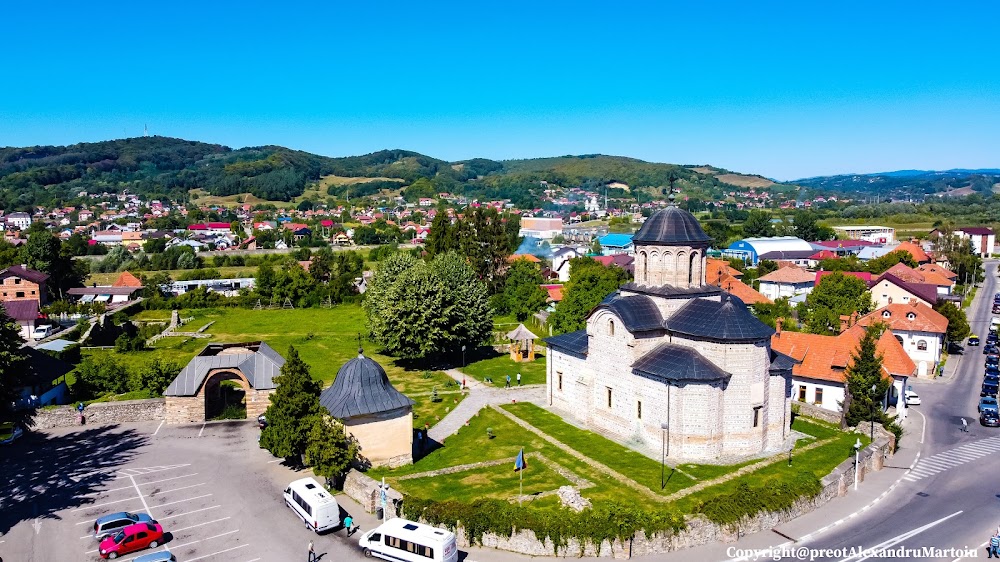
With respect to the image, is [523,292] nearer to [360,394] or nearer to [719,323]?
[719,323]

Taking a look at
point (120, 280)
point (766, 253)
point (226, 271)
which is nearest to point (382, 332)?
point (120, 280)

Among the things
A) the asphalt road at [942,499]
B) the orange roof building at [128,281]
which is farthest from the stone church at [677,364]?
the orange roof building at [128,281]

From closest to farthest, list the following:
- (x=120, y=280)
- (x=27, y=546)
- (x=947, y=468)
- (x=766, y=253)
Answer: (x=27, y=546) < (x=947, y=468) < (x=120, y=280) < (x=766, y=253)

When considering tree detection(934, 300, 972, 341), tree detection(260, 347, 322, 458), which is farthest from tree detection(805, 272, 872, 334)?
tree detection(260, 347, 322, 458)

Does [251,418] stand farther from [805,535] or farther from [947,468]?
[947,468]

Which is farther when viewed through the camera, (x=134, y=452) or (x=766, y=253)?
(x=766, y=253)
